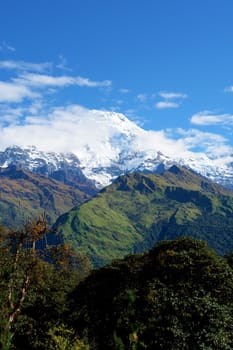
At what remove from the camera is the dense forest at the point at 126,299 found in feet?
170

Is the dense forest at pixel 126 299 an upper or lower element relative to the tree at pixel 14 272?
lower

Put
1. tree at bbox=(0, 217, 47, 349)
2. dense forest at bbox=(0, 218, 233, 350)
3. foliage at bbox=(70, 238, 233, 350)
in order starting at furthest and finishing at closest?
foliage at bbox=(70, 238, 233, 350) → dense forest at bbox=(0, 218, 233, 350) → tree at bbox=(0, 217, 47, 349)

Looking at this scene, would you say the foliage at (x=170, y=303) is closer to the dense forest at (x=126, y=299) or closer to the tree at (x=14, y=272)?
the dense forest at (x=126, y=299)

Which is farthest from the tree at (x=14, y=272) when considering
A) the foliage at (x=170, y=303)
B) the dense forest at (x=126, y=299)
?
the foliage at (x=170, y=303)

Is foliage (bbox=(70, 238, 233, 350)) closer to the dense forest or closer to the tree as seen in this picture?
the dense forest

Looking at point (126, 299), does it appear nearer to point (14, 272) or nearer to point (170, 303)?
point (170, 303)

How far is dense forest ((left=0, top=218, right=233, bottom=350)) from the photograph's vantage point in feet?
170

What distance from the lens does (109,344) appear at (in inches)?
2650

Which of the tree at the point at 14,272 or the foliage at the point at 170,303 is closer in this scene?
the tree at the point at 14,272

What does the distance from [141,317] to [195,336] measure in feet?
25.8

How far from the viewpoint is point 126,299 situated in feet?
163

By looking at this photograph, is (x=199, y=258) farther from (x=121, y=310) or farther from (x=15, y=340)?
(x=15, y=340)

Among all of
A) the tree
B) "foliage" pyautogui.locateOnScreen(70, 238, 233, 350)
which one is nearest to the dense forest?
"foliage" pyautogui.locateOnScreen(70, 238, 233, 350)

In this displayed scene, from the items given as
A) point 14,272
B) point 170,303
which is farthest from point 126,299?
point 14,272
